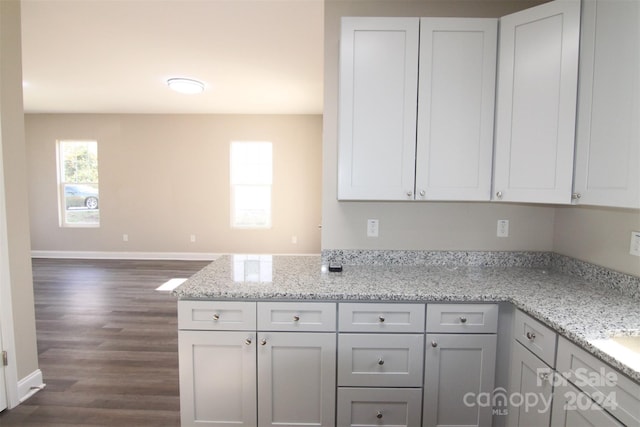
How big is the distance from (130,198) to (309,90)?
4.05 meters

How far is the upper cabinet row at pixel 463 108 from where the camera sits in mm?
1489

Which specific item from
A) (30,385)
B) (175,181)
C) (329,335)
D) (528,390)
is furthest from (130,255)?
(528,390)


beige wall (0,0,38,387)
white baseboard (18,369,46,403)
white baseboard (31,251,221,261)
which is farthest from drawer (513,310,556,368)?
white baseboard (31,251,221,261)

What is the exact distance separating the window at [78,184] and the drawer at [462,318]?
6471 mm

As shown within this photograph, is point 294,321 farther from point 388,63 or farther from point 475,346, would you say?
point 388,63

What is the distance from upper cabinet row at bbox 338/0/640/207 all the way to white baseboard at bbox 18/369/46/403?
97.4 inches

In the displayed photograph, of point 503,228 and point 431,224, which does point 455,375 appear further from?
point 503,228

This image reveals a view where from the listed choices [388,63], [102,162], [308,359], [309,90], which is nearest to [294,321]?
[308,359]

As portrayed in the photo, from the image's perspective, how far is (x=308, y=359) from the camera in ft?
4.89

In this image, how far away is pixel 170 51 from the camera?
303 centimetres

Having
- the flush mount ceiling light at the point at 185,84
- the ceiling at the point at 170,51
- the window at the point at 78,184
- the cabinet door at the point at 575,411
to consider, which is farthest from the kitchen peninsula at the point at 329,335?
the window at the point at 78,184

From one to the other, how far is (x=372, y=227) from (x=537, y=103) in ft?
3.72

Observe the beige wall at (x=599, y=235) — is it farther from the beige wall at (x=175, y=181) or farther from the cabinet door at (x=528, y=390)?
the beige wall at (x=175, y=181)

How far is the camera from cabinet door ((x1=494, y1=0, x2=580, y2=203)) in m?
1.47
